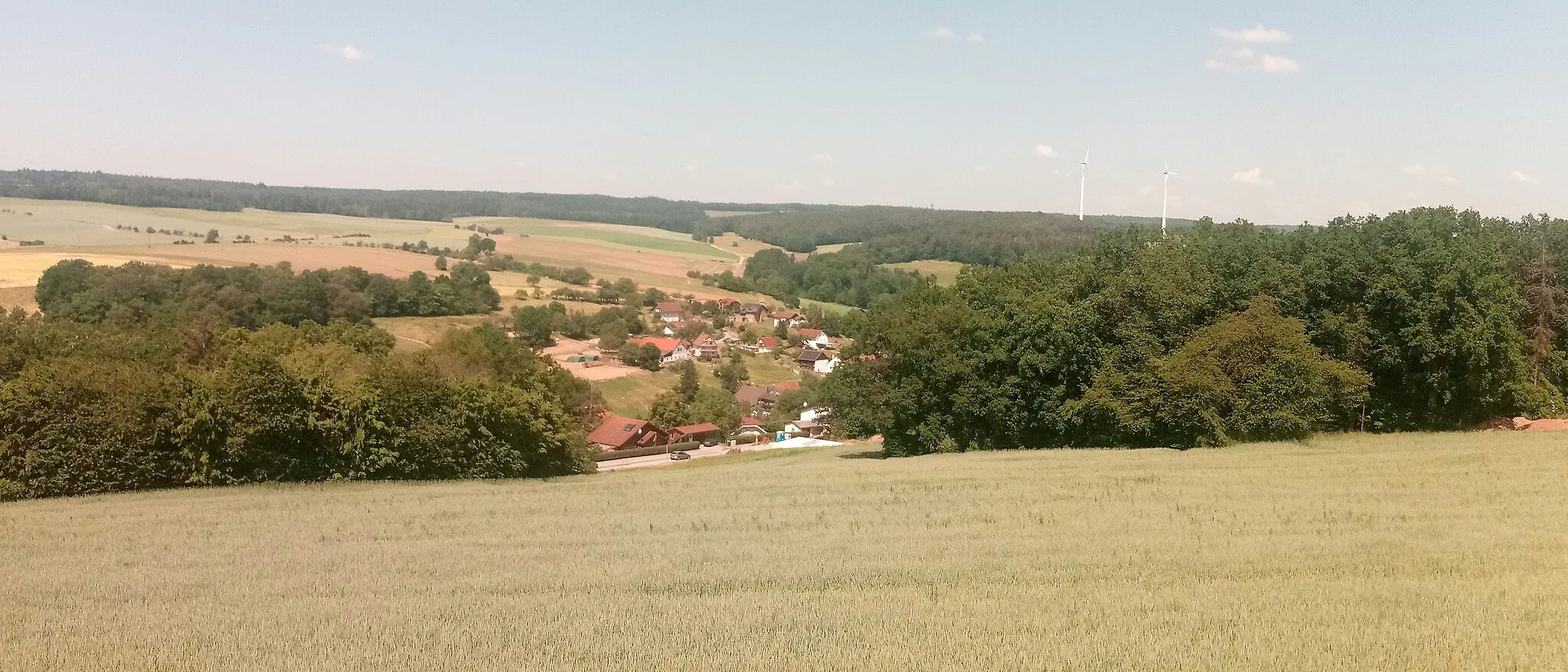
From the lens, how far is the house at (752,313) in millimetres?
135875

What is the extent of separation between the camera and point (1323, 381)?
105ft

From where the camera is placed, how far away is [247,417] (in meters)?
Result: 26.6

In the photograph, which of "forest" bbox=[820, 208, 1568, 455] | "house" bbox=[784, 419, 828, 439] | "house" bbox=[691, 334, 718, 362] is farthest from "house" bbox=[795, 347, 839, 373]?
"forest" bbox=[820, 208, 1568, 455]

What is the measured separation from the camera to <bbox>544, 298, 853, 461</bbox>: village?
71512 millimetres

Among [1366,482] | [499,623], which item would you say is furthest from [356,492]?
[1366,482]

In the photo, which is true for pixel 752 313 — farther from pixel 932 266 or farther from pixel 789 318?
pixel 932 266

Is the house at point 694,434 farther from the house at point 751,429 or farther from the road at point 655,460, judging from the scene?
the house at point 751,429

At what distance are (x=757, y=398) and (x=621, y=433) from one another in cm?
2665

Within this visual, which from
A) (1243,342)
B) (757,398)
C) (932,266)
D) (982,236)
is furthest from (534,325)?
(982,236)

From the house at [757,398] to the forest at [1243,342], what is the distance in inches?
2008

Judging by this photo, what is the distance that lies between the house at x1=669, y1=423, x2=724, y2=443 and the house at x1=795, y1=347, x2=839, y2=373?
35.8 metres

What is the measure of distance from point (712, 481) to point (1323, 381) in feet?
68.0

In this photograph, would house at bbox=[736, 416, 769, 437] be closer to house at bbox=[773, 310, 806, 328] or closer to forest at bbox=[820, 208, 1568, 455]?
forest at bbox=[820, 208, 1568, 455]

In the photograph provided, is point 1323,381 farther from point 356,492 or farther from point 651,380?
point 651,380
